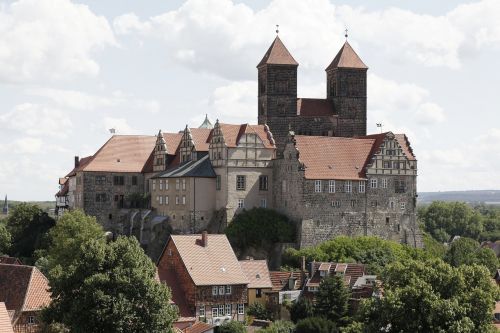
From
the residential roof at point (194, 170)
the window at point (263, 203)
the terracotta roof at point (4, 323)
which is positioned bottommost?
the terracotta roof at point (4, 323)

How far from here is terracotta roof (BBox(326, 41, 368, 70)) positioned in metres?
106

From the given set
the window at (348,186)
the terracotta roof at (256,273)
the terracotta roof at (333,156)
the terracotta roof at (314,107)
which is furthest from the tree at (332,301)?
the terracotta roof at (314,107)

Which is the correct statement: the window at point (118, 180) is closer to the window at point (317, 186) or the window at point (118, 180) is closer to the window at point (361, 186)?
the window at point (317, 186)

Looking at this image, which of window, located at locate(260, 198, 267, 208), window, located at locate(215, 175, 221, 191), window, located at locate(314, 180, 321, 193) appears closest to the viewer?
window, located at locate(314, 180, 321, 193)

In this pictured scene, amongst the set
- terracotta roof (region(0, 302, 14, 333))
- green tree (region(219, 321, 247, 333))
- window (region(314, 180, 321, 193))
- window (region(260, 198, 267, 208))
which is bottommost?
green tree (region(219, 321, 247, 333))

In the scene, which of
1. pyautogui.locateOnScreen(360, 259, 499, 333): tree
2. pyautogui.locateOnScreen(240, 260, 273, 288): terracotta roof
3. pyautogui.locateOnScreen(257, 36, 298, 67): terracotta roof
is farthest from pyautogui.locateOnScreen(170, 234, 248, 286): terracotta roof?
pyautogui.locateOnScreen(257, 36, 298, 67): terracotta roof

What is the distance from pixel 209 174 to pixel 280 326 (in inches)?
1049

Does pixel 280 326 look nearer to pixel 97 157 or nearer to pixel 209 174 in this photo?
pixel 209 174

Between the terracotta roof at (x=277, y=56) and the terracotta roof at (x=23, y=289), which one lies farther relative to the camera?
the terracotta roof at (x=277, y=56)

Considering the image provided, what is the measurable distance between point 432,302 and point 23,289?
25991mm

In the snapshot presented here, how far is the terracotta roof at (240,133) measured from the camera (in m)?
93.9

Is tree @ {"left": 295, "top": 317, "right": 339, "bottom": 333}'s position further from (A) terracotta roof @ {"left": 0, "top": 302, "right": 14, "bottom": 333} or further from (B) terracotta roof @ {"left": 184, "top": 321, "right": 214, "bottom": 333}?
(A) terracotta roof @ {"left": 0, "top": 302, "right": 14, "bottom": 333}

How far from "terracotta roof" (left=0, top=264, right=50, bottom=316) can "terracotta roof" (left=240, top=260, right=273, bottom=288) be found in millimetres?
18289

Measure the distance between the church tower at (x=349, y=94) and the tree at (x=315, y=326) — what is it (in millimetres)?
36848
